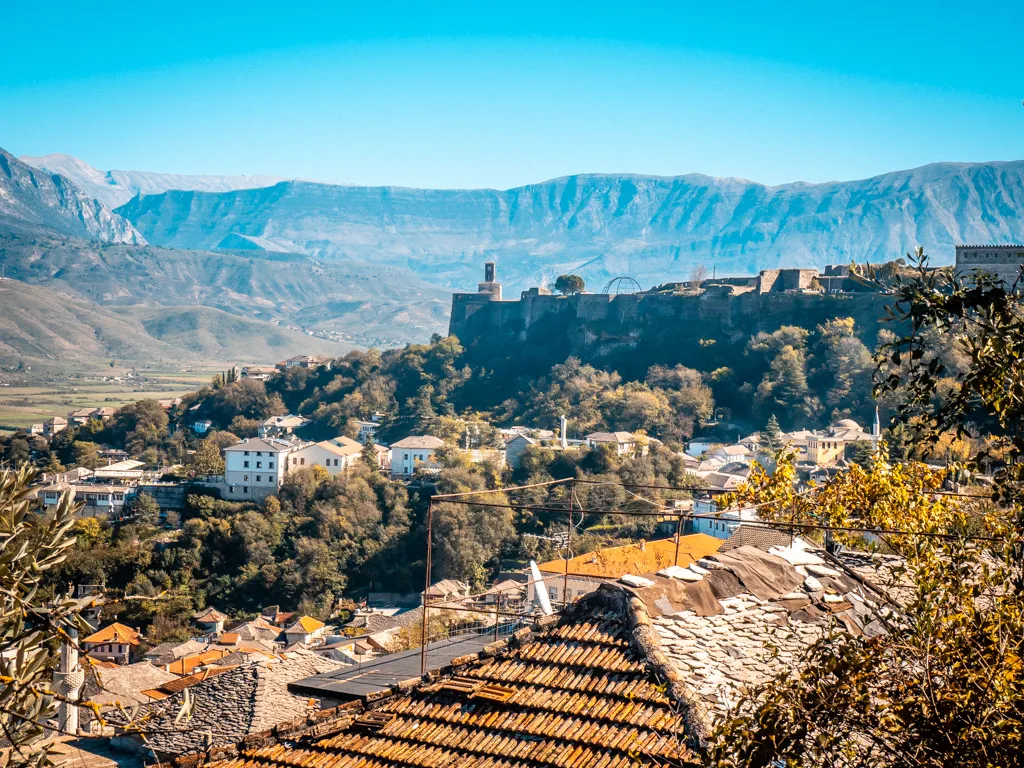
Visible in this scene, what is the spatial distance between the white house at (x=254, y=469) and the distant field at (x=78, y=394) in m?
41.6

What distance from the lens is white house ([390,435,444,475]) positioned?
149ft

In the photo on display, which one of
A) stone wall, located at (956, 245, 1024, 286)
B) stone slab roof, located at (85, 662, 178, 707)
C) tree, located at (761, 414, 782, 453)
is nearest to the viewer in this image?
stone slab roof, located at (85, 662, 178, 707)

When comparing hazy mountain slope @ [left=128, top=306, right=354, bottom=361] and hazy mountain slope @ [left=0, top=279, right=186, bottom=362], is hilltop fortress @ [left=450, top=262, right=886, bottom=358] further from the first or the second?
hazy mountain slope @ [left=128, top=306, right=354, bottom=361]

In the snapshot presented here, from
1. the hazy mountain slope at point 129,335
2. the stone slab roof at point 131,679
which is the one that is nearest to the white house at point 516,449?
the stone slab roof at point 131,679

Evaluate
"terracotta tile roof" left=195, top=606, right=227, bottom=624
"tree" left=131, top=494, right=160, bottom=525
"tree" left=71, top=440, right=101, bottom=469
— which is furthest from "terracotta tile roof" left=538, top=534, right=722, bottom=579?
"tree" left=71, top=440, right=101, bottom=469

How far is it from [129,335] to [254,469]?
131352mm

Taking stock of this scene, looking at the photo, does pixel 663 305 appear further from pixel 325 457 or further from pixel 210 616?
pixel 210 616

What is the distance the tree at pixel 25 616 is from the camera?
3.95m

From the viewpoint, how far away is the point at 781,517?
27.0ft

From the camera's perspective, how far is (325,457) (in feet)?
152

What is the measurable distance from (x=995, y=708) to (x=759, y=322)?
46465 mm

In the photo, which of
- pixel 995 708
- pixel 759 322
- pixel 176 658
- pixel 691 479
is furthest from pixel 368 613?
pixel 995 708

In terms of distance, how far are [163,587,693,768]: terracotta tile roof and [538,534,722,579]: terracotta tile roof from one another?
33.3 ft

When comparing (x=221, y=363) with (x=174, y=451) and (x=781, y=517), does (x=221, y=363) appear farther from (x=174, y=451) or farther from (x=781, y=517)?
(x=781, y=517)
